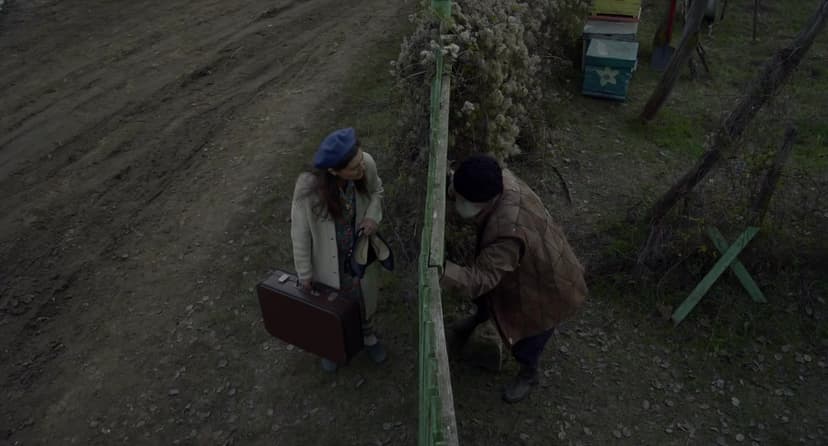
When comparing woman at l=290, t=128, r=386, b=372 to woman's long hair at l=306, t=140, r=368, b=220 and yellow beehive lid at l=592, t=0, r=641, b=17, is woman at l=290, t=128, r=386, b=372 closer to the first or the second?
woman's long hair at l=306, t=140, r=368, b=220

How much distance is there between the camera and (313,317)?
3623mm

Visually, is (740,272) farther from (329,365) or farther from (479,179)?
(329,365)

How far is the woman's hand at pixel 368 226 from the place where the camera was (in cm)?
350

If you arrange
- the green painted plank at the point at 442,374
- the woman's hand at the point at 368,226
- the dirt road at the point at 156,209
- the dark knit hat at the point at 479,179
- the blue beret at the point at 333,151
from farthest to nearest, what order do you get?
1. the dirt road at the point at 156,209
2. the woman's hand at the point at 368,226
3. the blue beret at the point at 333,151
4. the dark knit hat at the point at 479,179
5. the green painted plank at the point at 442,374

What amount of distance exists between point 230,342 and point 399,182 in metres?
1.87

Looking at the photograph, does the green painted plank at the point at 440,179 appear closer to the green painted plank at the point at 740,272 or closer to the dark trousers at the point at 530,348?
the dark trousers at the point at 530,348

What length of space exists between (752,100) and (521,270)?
9.13 feet

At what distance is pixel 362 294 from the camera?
3773 mm

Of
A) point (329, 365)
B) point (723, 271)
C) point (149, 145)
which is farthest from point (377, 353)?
point (149, 145)

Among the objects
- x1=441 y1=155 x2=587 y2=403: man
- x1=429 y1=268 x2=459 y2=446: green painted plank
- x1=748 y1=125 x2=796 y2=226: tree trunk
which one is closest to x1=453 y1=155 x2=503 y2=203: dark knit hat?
x1=441 y1=155 x2=587 y2=403: man

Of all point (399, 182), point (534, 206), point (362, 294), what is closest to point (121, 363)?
point (362, 294)

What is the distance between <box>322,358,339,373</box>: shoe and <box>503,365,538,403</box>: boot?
120 centimetres

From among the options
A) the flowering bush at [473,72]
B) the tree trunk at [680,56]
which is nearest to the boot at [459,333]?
the flowering bush at [473,72]

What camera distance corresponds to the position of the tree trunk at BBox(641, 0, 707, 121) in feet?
22.4
